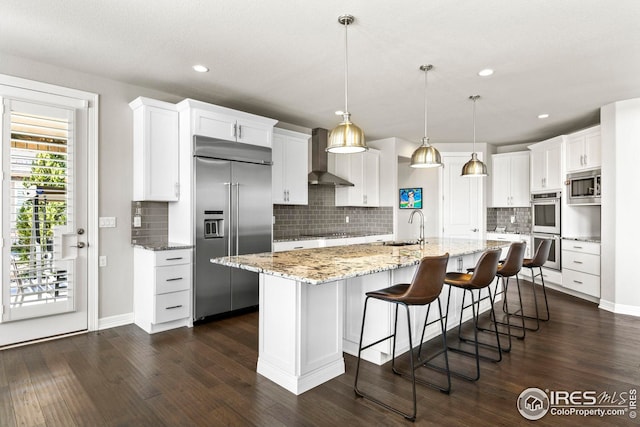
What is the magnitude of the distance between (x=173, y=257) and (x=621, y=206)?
5266 mm

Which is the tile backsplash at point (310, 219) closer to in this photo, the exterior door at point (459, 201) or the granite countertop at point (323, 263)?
the exterior door at point (459, 201)

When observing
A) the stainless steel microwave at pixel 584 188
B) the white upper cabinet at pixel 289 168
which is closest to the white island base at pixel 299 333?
the white upper cabinet at pixel 289 168

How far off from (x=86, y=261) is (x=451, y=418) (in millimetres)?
3555

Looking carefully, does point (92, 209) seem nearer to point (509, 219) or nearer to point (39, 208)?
point (39, 208)

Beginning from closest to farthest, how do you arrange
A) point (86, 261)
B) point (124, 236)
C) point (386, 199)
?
point (86, 261)
point (124, 236)
point (386, 199)

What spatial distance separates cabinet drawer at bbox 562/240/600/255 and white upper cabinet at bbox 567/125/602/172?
1060 mm

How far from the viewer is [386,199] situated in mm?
6398

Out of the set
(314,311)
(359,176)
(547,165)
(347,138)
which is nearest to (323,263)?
(314,311)

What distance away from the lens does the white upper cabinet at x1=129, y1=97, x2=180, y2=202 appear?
3680 mm

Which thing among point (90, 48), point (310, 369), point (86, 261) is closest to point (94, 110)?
point (90, 48)

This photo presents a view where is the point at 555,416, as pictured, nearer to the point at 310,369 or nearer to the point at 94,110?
the point at 310,369

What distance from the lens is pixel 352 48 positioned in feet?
9.78

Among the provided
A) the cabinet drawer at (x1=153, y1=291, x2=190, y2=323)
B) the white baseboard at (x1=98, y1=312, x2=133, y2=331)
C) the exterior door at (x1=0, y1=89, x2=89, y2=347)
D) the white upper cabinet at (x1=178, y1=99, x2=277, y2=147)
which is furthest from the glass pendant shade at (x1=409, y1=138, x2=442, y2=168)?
the white baseboard at (x1=98, y1=312, x2=133, y2=331)

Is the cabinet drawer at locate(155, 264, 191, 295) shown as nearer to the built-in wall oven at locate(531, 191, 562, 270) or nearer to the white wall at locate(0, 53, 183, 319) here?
the white wall at locate(0, 53, 183, 319)
